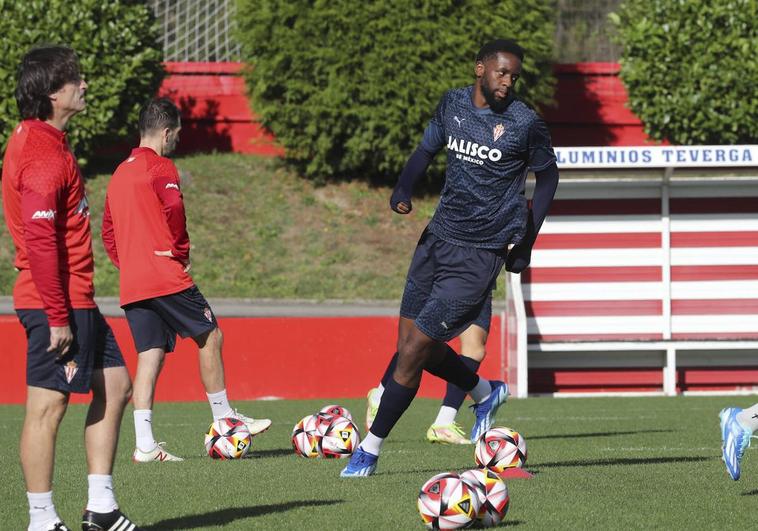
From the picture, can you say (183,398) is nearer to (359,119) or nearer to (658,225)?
(658,225)

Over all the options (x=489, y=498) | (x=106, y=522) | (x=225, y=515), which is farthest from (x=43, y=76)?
(x=489, y=498)

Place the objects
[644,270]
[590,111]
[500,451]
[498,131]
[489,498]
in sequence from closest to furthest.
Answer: [489,498] < [498,131] < [500,451] < [644,270] < [590,111]

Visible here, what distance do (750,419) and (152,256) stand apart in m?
3.86

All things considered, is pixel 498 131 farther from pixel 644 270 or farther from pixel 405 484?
pixel 644 270

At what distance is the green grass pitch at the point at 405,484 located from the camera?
19.5 ft

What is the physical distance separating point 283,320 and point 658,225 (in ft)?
14.6

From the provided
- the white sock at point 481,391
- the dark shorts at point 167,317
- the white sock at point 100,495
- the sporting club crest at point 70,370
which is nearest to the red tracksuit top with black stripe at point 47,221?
the sporting club crest at point 70,370

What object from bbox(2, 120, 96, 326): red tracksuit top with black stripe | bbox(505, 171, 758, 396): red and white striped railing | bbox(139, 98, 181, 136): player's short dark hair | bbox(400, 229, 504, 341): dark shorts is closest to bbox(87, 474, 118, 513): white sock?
bbox(2, 120, 96, 326): red tracksuit top with black stripe

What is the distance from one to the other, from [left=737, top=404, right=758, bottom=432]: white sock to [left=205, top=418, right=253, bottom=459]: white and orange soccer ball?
326 centimetres

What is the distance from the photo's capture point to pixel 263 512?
20.1 feet

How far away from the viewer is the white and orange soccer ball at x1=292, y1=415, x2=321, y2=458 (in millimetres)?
8523

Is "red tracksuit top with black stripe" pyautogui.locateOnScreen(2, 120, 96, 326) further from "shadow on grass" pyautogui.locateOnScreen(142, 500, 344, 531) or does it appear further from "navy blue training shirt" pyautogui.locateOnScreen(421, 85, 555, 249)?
"navy blue training shirt" pyautogui.locateOnScreen(421, 85, 555, 249)

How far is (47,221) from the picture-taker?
5.16 meters

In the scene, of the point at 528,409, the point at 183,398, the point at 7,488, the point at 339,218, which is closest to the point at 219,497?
the point at 7,488
